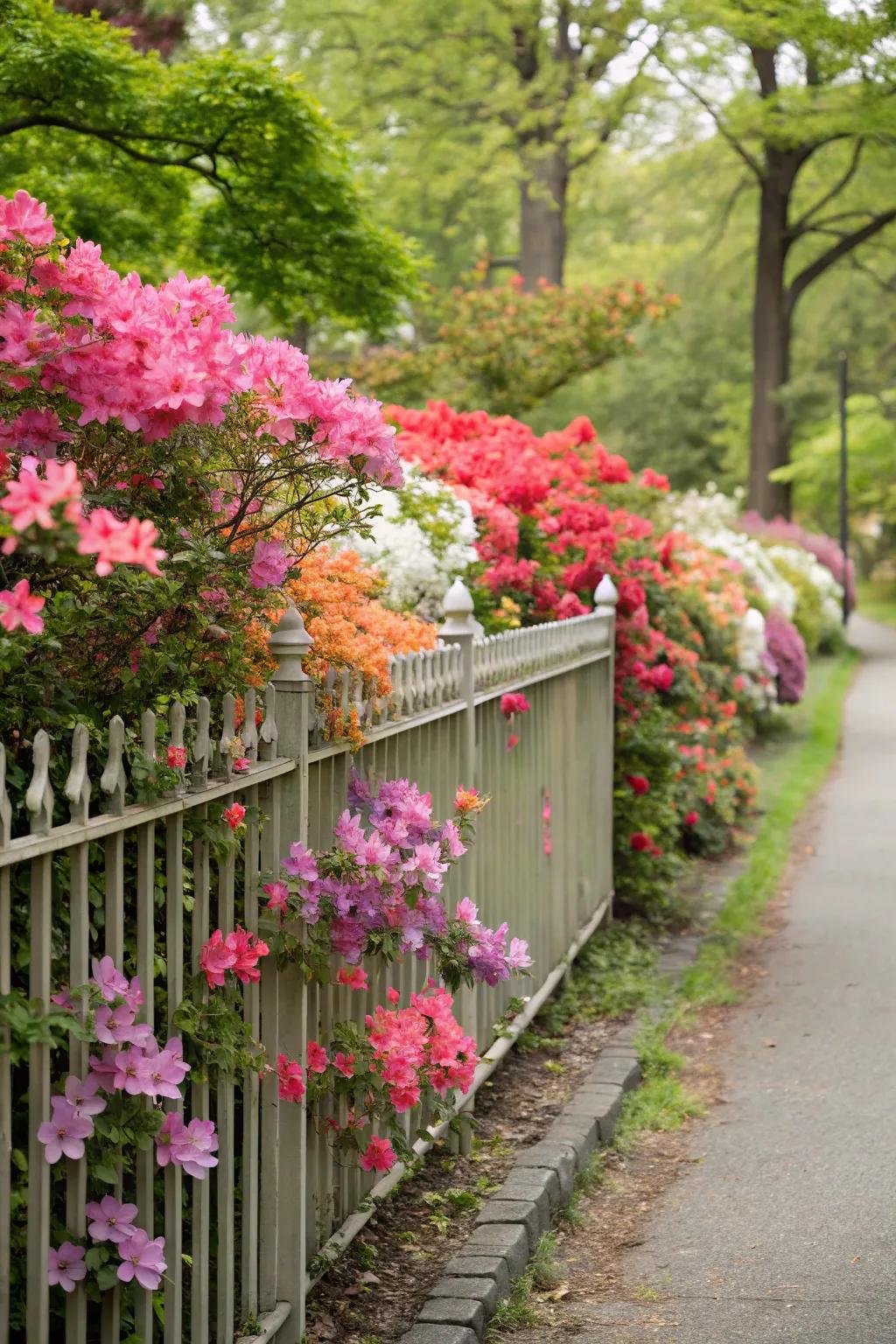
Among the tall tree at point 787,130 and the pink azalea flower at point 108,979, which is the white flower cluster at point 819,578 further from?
the pink azalea flower at point 108,979

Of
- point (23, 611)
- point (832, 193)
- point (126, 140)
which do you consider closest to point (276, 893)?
point (23, 611)

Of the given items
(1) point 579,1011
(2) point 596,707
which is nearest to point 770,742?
(2) point 596,707

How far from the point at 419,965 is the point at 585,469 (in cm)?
515

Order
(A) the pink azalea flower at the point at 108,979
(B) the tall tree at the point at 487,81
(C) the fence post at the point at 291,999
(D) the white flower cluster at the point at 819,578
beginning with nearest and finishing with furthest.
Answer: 1. (A) the pink azalea flower at the point at 108,979
2. (C) the fence post at the point at 291,999
3. (B) the tall tree at the point at 487,81
4. (D) the white flower cluster at the point at 819,578

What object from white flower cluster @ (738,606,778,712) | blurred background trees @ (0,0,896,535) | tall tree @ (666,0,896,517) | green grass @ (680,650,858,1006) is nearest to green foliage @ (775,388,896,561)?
blurred background trees @ (0,0,896,535)

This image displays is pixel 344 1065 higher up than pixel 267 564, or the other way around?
pixel 267 564

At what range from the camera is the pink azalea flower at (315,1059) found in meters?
3.60

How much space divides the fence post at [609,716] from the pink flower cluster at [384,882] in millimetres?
3655

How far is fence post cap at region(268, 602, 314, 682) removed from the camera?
328 centimetres

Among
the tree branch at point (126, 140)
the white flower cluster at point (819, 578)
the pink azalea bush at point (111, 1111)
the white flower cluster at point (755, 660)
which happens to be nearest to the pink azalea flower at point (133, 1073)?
the pink azalea bush at point (111, 1111)

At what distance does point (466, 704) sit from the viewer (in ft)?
16.1

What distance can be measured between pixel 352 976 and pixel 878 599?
5924cm

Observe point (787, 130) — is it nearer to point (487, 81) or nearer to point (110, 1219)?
point (487, 81)

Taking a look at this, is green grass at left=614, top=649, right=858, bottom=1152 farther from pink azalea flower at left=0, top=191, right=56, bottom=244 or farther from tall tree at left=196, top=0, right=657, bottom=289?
tall tree at left=196, top=0, right=657, bottom=289
